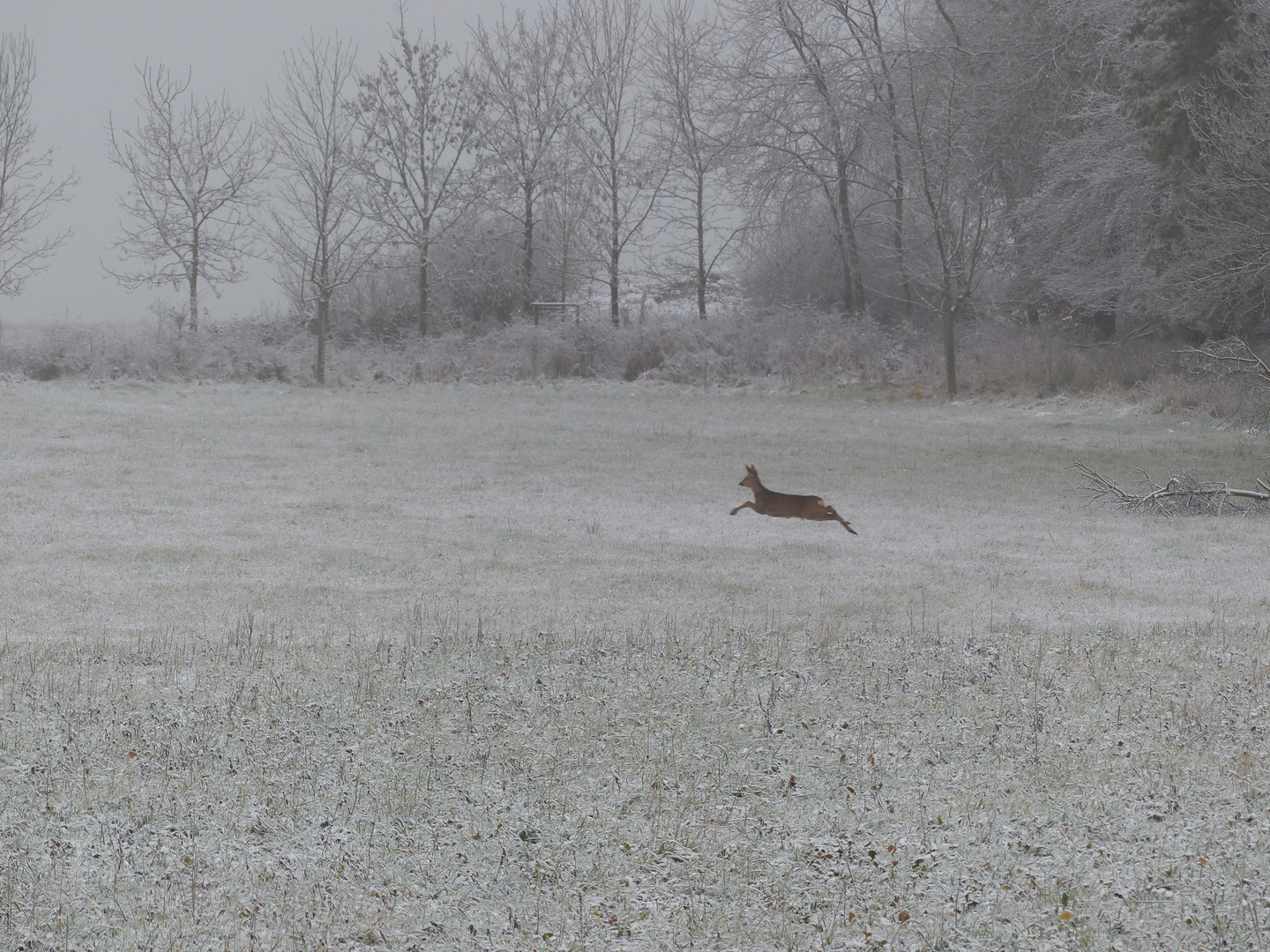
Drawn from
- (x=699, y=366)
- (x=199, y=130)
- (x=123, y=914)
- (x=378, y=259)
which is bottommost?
(x=123, y=914)

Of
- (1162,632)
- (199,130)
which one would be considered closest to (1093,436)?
(1162,632)

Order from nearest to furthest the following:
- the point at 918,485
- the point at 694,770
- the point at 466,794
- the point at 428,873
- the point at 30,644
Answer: the point at 428,873 < the point at 466,794 < the point at 694,770 < the point at 30,644 < the point at 918,485

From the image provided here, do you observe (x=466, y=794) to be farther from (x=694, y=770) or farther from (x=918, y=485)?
(x=918, y=485)

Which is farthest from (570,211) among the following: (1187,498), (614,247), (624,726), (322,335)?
(624,726)

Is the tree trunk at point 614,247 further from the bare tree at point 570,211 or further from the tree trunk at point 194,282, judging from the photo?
the tree trunk at point 194,282

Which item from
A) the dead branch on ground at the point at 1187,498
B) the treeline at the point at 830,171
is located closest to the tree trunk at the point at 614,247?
the treeline at the point at 830,171

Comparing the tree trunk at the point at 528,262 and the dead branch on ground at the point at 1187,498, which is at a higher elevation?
the tree trunk at the point at 528,262

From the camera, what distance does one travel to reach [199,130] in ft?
106

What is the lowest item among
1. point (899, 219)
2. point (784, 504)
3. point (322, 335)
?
point (784, 504)

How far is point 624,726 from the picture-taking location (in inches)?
213

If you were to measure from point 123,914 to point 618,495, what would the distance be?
9568 mm

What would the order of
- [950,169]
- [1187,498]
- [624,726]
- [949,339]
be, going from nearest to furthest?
[624,726]
[1187,498]
[949,339]
[950,169]

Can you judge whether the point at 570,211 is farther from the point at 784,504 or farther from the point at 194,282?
the point at 784,504

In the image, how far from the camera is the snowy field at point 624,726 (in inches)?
148
